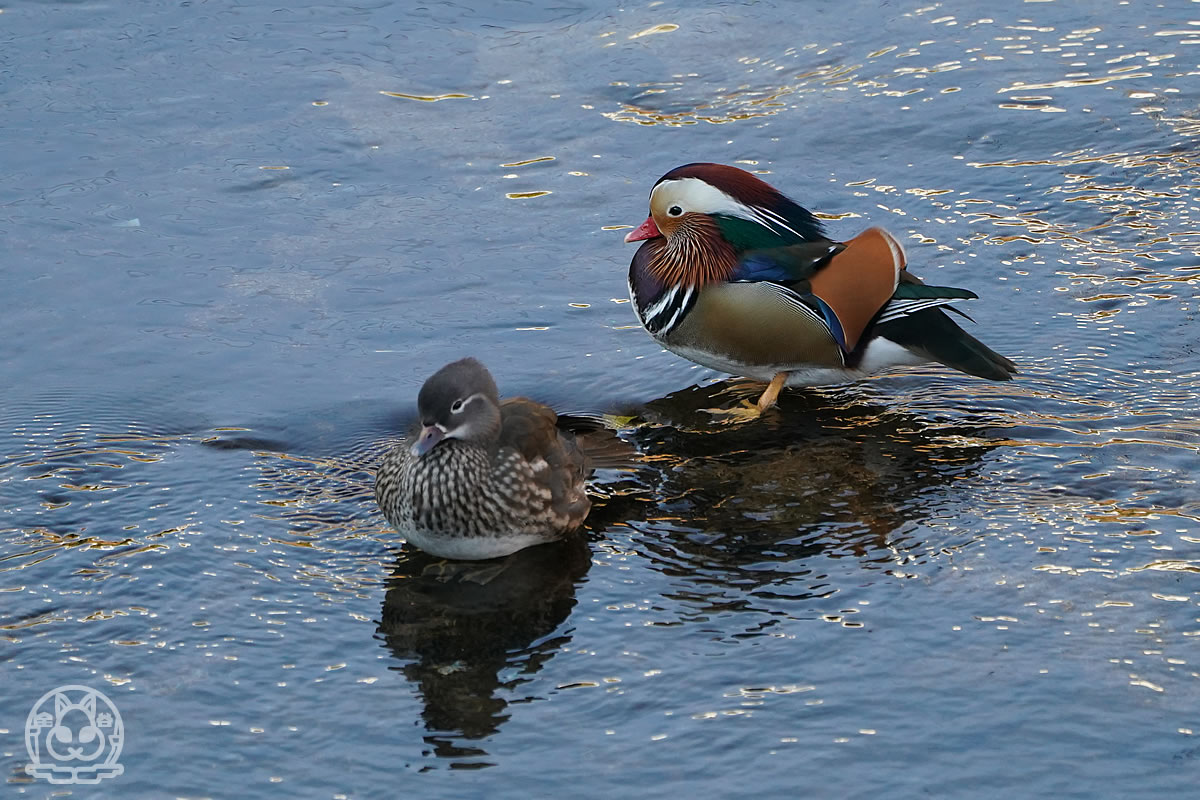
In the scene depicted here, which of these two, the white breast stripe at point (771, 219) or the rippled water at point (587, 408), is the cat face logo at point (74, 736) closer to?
the rippled water at point (587, 408)

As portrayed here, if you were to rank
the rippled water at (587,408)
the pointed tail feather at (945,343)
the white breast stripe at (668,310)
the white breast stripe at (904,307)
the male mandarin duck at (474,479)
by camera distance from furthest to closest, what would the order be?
the white breast stripe at (668,310) → the white breast stripe at (904,307) → the pointed tail feather at (945,343) → the male mandarin duck at (474,479) → the rippled water at (587,408)

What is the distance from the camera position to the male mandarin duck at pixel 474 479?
490cm

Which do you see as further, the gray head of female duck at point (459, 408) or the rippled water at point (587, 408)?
the gray head of female duck at point (459, 408)

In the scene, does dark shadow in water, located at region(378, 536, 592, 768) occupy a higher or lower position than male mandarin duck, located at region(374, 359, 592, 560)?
lower

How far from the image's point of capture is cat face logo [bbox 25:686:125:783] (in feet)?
13.0

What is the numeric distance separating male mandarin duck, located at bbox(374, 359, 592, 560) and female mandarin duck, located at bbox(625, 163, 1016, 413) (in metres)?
1.22

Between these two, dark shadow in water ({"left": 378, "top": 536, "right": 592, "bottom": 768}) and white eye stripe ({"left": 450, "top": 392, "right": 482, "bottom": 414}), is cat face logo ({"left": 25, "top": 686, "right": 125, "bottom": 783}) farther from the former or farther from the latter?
white eye stripe ({"left": 450, "top": 392, "right": 482, "bottom": 414})

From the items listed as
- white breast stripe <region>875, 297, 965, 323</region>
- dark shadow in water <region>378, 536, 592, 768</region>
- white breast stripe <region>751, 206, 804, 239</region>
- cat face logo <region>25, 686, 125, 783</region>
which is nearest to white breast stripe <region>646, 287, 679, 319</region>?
white breast stripe <region>751, 206, 804, 239</region>

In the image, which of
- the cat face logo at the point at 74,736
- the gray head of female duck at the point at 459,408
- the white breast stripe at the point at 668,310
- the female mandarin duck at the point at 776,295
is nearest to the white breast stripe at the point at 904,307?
the female mandarin duck at the point at 776,295

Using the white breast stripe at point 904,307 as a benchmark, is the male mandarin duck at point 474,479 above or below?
below

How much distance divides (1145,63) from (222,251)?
18.0 ft

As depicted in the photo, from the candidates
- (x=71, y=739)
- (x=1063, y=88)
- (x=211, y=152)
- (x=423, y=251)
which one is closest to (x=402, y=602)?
(x=71, y=739)

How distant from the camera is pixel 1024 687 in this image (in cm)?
412

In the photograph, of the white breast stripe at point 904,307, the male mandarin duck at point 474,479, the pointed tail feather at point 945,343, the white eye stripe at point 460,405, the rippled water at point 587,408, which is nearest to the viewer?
the rippled water at point 587,408
